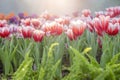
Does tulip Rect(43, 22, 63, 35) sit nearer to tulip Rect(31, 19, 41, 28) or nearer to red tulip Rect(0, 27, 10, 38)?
red tulip Rect(0, 27, 10, 38)

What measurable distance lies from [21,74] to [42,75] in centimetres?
12

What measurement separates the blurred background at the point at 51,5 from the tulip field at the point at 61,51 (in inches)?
228

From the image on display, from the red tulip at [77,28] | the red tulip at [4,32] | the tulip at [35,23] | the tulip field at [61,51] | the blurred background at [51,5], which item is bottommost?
the tulip field at [61,51]

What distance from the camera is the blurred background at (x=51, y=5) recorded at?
8828 mm

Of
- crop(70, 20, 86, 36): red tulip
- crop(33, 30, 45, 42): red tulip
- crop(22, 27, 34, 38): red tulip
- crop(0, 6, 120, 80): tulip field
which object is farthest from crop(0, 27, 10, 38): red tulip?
crop(70, 20, 86, 36): red tulip

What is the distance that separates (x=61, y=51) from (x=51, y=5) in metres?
6.67

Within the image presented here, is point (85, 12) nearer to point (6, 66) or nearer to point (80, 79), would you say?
point (6, 66)

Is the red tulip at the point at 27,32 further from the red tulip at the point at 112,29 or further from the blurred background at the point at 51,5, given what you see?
the blurred background at the point at 51,5

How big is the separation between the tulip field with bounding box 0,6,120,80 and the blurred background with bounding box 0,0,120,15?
578 centimetres

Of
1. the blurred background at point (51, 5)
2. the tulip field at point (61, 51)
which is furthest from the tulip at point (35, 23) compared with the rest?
the blurred background at point (51, 5)

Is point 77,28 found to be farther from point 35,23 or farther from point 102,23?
point 35,23

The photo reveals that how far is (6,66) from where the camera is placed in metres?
2.55

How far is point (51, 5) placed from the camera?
9.09 metres

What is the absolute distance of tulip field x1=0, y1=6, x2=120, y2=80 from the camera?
186 centimetres
